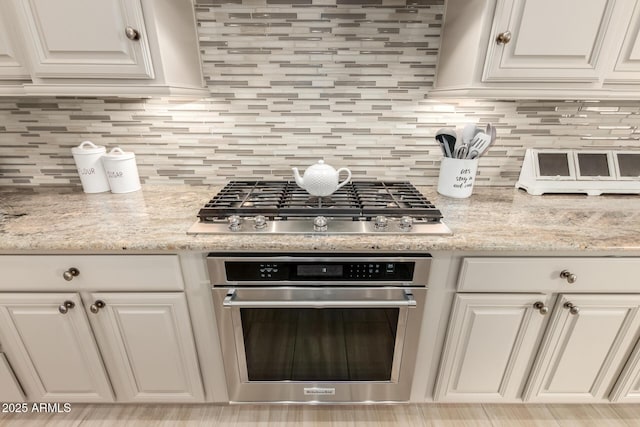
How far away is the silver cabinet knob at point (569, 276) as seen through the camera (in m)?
0.94

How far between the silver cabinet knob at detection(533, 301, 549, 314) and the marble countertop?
22 cm

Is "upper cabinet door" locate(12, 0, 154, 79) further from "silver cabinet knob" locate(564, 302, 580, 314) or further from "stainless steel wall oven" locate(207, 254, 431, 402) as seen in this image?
"silver cabinet knob" locate(564, 302, 580, 314)

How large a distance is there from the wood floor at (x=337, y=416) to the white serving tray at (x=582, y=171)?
968mm

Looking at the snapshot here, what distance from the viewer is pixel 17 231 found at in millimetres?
958

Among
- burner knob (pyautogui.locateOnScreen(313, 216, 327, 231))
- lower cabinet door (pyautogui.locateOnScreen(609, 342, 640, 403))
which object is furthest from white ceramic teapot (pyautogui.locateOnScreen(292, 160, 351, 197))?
lower cabinet door (pyautogui.locateOnScreen(609, 342, 640, 403))

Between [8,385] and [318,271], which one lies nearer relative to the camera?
[318,271]

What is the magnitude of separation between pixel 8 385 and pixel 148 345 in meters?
0.62

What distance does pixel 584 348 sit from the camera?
3.54 ft

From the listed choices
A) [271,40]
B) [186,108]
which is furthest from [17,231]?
[271,40]

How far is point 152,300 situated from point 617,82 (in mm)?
1789

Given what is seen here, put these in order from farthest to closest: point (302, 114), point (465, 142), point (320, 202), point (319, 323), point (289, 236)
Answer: point (302, 114) < point (465, 142) < point (320, 202) < point (319, 323) < point (289, 236)

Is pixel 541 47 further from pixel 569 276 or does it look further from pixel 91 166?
pixel 91 166

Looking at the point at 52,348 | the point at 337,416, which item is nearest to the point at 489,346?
the point at 337,416

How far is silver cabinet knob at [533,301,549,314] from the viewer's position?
991 millimetres
